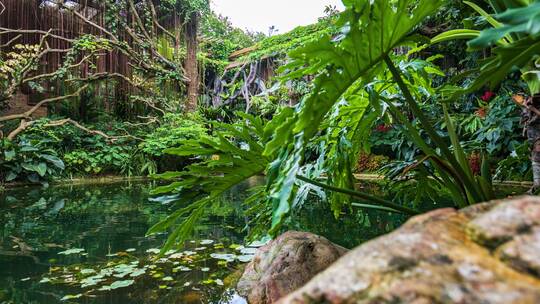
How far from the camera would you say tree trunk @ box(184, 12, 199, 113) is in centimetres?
1011

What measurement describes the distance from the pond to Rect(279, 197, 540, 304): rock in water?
963mm

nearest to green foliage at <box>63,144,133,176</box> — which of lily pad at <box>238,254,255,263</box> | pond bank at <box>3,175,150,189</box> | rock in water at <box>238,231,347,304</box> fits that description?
pond bank at <box>3,175,150,189</box>

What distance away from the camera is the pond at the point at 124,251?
1.72m

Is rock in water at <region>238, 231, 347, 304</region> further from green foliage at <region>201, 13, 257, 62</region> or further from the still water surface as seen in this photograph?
green foliage at <region>201, 13, 257, 62</region>

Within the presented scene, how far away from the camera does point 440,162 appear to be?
1091 mm

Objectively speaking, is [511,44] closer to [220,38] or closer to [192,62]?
[192,62]

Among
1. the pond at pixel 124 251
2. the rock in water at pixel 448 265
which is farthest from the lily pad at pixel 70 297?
the rock in water at pixel 448 265

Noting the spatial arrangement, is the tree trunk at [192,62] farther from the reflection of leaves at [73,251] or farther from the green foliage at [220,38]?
the reflection of leaves at [73,251]

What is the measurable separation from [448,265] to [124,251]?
92.0 inches

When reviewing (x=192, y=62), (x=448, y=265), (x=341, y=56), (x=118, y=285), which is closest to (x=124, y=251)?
(x=118, y=285)

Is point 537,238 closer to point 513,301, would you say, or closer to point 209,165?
point 513,301

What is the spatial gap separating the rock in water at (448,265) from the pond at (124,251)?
963 millimetres

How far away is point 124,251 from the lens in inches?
93.9

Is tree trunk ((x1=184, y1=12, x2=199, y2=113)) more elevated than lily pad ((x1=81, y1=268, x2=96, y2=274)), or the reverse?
tree trunk ((x1=184, y1=12, x2=199, y2=113))
